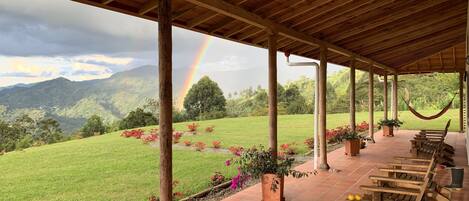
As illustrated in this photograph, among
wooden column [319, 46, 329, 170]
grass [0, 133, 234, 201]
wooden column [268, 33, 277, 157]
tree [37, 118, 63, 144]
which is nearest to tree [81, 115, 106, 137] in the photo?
tree [37, 118, 63, 144]

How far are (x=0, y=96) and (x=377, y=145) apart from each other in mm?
24280

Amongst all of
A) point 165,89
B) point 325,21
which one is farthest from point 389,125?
point 165,89

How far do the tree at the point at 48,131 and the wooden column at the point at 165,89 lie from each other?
14.9m

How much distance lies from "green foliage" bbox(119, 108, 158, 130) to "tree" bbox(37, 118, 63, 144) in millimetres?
2941

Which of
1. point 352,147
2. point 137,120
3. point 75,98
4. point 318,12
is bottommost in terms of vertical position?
point 352,147

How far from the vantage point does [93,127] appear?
17.7 m

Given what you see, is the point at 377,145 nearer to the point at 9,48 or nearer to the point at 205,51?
the point at 9,48

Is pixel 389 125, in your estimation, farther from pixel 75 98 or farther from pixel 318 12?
pixel 75 98

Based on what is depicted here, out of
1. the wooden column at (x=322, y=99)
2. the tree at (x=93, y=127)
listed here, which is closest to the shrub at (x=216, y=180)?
the wooden column at (x=322, y=99)

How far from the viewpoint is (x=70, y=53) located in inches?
1594

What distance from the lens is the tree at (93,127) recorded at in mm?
17403

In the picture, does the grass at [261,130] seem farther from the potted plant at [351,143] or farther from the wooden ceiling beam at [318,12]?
the wooden ceiling beam at [318,12]

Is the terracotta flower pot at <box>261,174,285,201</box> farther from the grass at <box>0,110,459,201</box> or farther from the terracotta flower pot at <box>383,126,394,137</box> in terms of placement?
the terracotta flower pot at <box>383,126,394,137</box>

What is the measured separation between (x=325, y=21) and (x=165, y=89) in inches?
133
